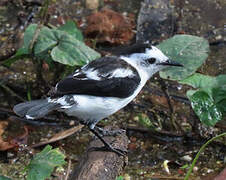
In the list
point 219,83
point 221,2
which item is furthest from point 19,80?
point 221,2

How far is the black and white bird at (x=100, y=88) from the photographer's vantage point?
3249mm

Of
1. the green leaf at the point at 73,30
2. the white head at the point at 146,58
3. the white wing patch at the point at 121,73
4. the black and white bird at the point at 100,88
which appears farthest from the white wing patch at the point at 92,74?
the green leaf at the point at 73,30

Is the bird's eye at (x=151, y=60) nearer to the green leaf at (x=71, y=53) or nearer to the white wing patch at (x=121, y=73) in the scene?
the white wing patch at (x=121, y=73)

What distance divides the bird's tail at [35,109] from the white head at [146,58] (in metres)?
0.72

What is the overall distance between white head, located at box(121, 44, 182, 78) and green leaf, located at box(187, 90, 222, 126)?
0.36 metres

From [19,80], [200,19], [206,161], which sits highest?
[200,19]

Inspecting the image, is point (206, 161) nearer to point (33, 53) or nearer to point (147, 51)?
→ point (147, 51)

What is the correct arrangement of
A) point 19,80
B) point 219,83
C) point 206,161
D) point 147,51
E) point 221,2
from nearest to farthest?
point 147,51 < point 219,83 < point 206,161 < point 19,80 < point 221,2

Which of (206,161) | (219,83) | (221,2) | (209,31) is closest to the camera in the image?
(219,83)

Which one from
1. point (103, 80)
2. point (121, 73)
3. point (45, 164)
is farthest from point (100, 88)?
point (45, 164)

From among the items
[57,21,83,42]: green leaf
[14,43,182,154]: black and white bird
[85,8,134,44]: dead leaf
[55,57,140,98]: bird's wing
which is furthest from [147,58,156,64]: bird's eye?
[85,8,134,44]: dead leaf

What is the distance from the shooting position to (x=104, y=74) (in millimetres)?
3406

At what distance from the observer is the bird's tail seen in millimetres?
3113

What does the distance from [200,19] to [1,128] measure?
281 cm
